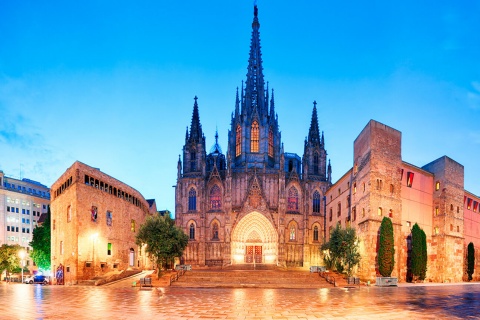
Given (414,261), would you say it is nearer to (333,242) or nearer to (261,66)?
(333,242)

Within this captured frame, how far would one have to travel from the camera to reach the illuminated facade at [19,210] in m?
85.4

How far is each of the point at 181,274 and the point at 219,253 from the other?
84.0 feet

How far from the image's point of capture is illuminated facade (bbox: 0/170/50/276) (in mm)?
85438

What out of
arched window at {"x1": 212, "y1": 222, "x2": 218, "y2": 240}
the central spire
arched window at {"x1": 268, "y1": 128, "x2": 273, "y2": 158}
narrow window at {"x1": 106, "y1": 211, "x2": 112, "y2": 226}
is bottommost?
arched window at {"x1": 212, "y1": 222, "x2": 218, "y2": 240}

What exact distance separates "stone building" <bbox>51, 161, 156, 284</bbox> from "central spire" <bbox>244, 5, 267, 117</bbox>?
27516mm

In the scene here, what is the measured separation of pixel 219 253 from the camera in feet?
199

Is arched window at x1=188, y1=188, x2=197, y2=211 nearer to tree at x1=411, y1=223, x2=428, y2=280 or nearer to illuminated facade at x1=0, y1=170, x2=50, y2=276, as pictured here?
tree at x1=411, y1=223, x2=428, y2=280

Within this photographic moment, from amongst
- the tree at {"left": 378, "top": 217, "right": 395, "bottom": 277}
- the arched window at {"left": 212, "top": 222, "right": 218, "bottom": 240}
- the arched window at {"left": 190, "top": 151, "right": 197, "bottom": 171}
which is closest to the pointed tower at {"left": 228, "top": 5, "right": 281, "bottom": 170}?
the arched window at {"left": 190, "top": 151, "right": 197, "bottom": 171}

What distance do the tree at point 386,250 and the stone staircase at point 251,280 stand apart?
191 inches

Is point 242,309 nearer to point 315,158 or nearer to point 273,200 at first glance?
point 273,200

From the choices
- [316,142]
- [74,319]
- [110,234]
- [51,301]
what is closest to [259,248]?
[316,142]

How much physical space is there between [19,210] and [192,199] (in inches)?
1844

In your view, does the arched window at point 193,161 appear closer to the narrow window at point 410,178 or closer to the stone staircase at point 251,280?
the stone staircase at point 251,280

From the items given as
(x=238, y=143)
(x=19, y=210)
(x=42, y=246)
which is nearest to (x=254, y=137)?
(x=238, y=143)
